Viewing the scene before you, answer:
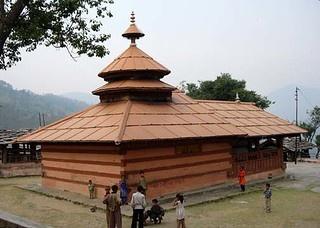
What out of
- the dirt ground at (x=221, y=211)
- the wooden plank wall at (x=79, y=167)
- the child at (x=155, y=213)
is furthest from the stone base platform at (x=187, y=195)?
the child at (x=155, y=213)

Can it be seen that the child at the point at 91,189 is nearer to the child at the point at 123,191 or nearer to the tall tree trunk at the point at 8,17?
the child at the point at 123,191

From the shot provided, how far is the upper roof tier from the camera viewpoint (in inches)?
756

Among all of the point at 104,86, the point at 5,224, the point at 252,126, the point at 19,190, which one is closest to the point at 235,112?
the point at 252,126

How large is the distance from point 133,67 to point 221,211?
757cm

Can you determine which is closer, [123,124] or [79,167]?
[123,124]

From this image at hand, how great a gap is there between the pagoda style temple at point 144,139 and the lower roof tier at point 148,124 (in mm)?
35

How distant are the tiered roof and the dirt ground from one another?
252 centimetres

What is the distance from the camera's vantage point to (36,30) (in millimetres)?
10945

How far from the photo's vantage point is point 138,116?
17.0m

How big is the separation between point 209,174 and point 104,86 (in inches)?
236

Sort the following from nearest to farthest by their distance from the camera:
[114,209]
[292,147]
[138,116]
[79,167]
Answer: [114,209]
[138,116]
[79,167]
[292,147]

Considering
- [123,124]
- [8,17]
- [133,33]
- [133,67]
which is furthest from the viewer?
[133,33]

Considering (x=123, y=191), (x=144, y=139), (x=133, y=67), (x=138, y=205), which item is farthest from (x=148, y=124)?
(x=138, y=205)

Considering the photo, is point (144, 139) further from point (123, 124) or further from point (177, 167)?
point (177, 167)
